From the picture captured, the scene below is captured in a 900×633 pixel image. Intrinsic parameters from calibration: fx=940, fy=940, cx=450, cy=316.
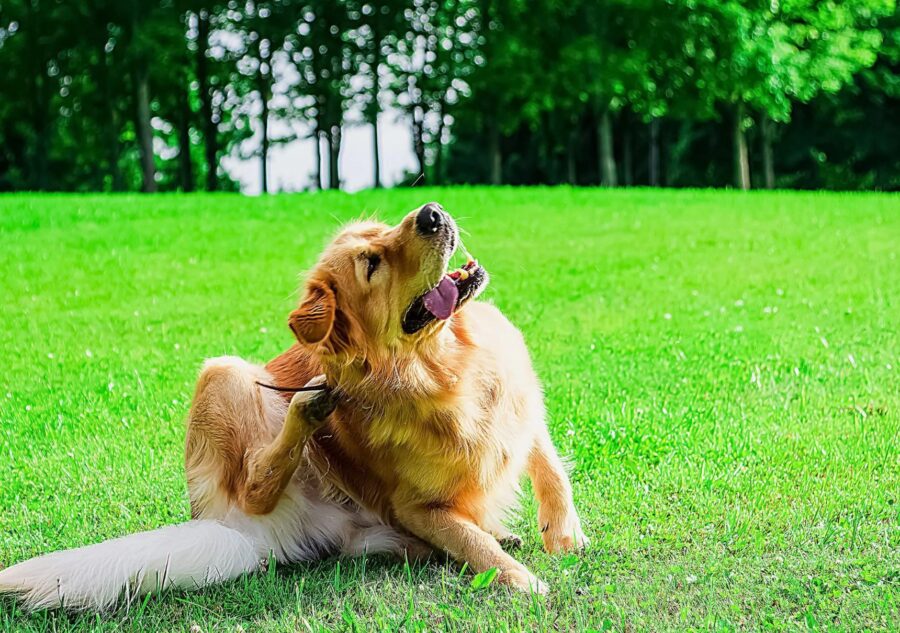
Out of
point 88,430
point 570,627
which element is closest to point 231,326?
point 88,430

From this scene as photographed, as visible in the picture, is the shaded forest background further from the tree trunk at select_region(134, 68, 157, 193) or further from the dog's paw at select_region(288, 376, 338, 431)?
the dog's paw at select_region(288, 376, 338, 431)

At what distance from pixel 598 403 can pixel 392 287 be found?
3043 mm

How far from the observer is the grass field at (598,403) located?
3594mm

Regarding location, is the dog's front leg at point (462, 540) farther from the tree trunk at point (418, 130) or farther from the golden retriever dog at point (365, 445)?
the tree trunk at point (418, 130)

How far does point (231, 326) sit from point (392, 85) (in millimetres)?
27646

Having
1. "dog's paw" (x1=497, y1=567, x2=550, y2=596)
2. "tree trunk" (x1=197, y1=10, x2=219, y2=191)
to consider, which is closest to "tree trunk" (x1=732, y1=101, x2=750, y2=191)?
"tree trunk" (x1=197, y1=10, x2=219, y2=191)

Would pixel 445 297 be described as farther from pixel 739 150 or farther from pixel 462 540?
pixel 739 150

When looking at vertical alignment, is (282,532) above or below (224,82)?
below

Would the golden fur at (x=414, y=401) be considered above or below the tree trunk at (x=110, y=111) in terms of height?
below

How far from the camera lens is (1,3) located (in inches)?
1221

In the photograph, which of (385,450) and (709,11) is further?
(709,11)

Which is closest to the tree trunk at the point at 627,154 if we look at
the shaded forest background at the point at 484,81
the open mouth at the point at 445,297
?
the shaded forest background at the point at 484,81

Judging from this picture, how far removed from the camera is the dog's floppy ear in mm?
3619

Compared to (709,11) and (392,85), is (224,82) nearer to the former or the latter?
(392,85)
